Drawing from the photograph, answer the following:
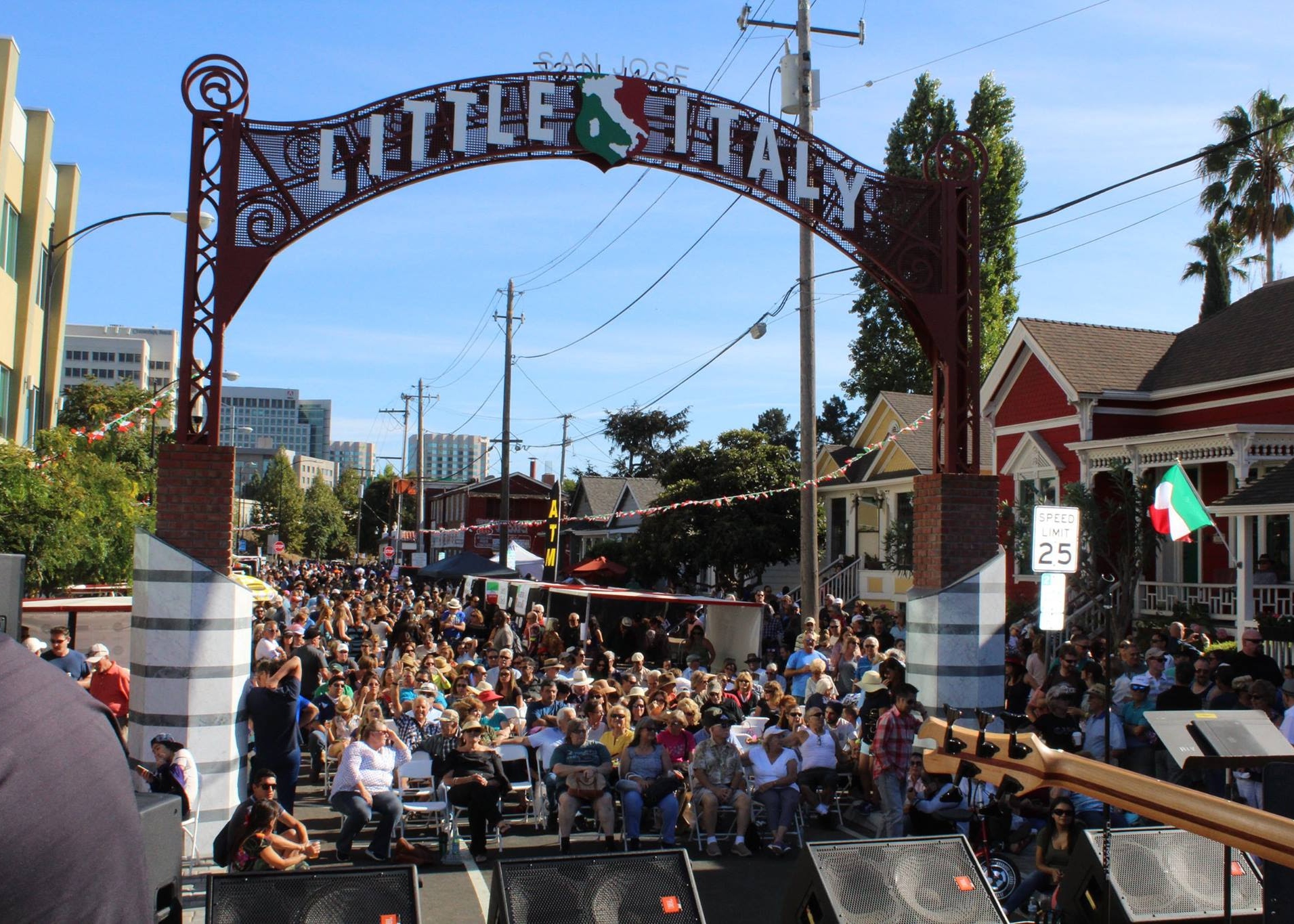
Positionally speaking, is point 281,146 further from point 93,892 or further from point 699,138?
point 93,892

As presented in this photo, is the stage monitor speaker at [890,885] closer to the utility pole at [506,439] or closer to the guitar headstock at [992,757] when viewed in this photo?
the guitar headstock at [992,757]

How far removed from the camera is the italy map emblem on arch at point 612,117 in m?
10.0

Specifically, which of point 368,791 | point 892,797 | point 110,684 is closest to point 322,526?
point 110,684

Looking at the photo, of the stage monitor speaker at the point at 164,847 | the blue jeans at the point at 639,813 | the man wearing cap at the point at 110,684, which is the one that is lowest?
the blue jeans at the point at 639,813

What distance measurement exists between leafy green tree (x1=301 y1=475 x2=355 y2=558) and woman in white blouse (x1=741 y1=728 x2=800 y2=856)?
9968 cm

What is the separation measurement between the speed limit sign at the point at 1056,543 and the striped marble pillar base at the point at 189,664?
249 inches

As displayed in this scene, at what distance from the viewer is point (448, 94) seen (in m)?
9.86

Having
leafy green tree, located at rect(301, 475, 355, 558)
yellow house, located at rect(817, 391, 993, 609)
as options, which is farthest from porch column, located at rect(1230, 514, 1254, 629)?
leafy green tree, located at rect(301, 475, 355, 558)

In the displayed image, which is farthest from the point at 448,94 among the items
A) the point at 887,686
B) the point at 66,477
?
the point at 66,477

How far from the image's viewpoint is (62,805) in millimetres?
1102

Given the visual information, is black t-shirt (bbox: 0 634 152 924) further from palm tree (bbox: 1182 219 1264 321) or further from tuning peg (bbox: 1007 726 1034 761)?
palm tree (bbox: 1182 219 1264 321)

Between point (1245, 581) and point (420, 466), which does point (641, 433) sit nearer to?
point (420, 466)

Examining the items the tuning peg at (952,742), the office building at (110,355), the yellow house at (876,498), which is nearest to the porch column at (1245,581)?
the yellow house at (876,498)

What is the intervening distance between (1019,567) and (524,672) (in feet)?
43.3
